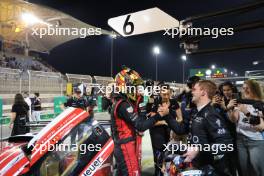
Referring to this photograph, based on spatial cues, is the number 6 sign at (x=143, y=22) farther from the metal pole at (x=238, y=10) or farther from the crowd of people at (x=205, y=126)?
the metal pole at (x=238, y=10)

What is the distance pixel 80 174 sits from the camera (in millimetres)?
2721

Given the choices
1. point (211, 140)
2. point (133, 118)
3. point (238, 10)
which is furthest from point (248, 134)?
point (238, 10)

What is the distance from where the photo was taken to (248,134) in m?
3.89

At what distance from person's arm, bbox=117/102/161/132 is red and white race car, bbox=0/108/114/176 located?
48 centimetres

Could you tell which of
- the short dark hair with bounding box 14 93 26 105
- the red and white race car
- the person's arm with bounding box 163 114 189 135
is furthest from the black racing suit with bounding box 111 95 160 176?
the short dark hair with bounding box 14 93 26 105

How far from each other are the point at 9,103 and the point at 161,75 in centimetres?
4213

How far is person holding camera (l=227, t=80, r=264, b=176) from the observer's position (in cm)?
378

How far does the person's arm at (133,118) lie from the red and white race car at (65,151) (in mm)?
481

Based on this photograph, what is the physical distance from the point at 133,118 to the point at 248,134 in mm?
1509

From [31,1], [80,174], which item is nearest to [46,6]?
[31,1]

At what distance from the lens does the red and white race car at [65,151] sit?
8.38 ft

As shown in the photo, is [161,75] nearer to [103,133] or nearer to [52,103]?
[52,103]

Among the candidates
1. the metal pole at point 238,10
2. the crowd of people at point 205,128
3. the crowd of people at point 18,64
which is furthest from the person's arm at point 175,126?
the crowd of people at point 18,64

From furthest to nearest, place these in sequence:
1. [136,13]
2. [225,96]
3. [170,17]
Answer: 1. [136,13]
2. [170,17]
3. [225,96]
